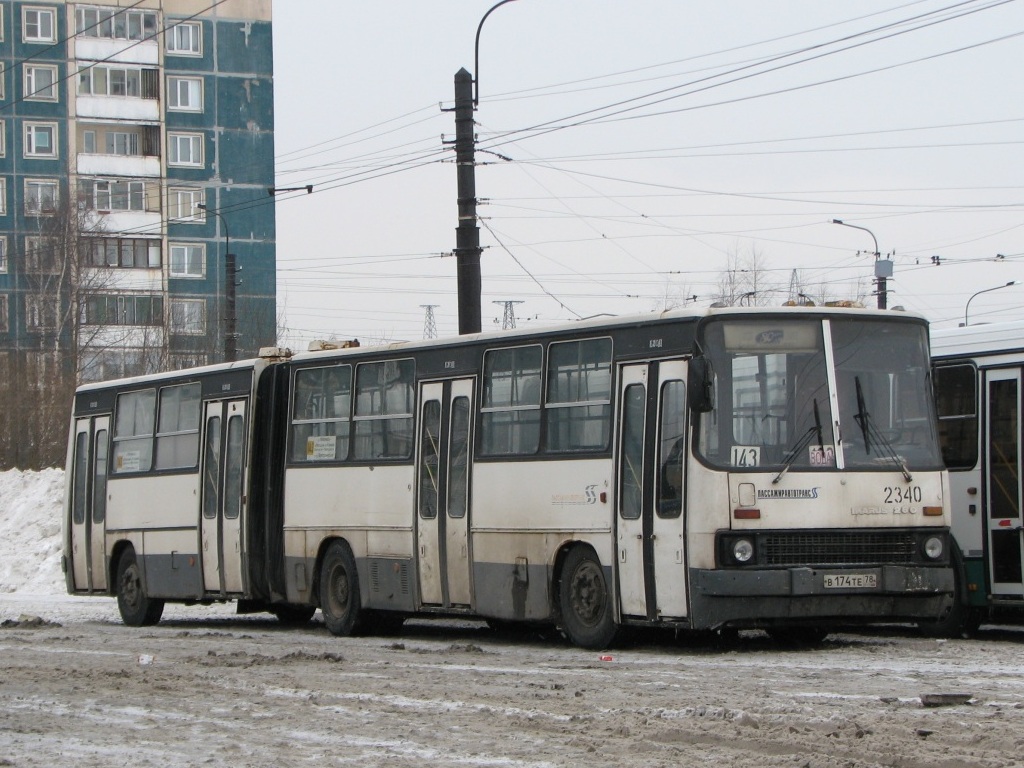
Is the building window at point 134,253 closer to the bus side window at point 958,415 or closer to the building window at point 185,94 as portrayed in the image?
the building window at point 185,94

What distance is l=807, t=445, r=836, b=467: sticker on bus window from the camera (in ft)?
46.2

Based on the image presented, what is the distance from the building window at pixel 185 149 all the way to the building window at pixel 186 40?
369 cm

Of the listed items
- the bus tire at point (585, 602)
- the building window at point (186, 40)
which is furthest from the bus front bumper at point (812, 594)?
the building window at point (186, 40)

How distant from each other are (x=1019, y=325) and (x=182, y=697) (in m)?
8.48

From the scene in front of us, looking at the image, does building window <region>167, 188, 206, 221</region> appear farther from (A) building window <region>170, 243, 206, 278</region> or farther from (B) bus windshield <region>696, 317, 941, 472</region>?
(B) bus windshield <region>696, 317, 941, 472</region>

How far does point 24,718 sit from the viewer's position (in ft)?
33.8

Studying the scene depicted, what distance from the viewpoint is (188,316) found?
7756cm

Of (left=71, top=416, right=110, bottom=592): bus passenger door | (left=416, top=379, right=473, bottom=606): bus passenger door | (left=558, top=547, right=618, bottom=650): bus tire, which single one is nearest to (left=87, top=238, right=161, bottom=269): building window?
(left=71, top=416, right=110, bottom=592): bus passenger door

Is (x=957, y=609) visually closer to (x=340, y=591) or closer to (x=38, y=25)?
(x=340, y=591)

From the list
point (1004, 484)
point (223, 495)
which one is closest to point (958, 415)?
point (1004, 484)

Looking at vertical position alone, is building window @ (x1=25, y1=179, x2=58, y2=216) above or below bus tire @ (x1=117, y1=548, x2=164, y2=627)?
above

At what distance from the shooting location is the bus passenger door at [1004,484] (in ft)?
51.2

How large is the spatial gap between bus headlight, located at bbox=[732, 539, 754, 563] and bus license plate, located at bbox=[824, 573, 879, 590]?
63 centimetres

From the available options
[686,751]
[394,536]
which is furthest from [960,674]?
[394,536]
